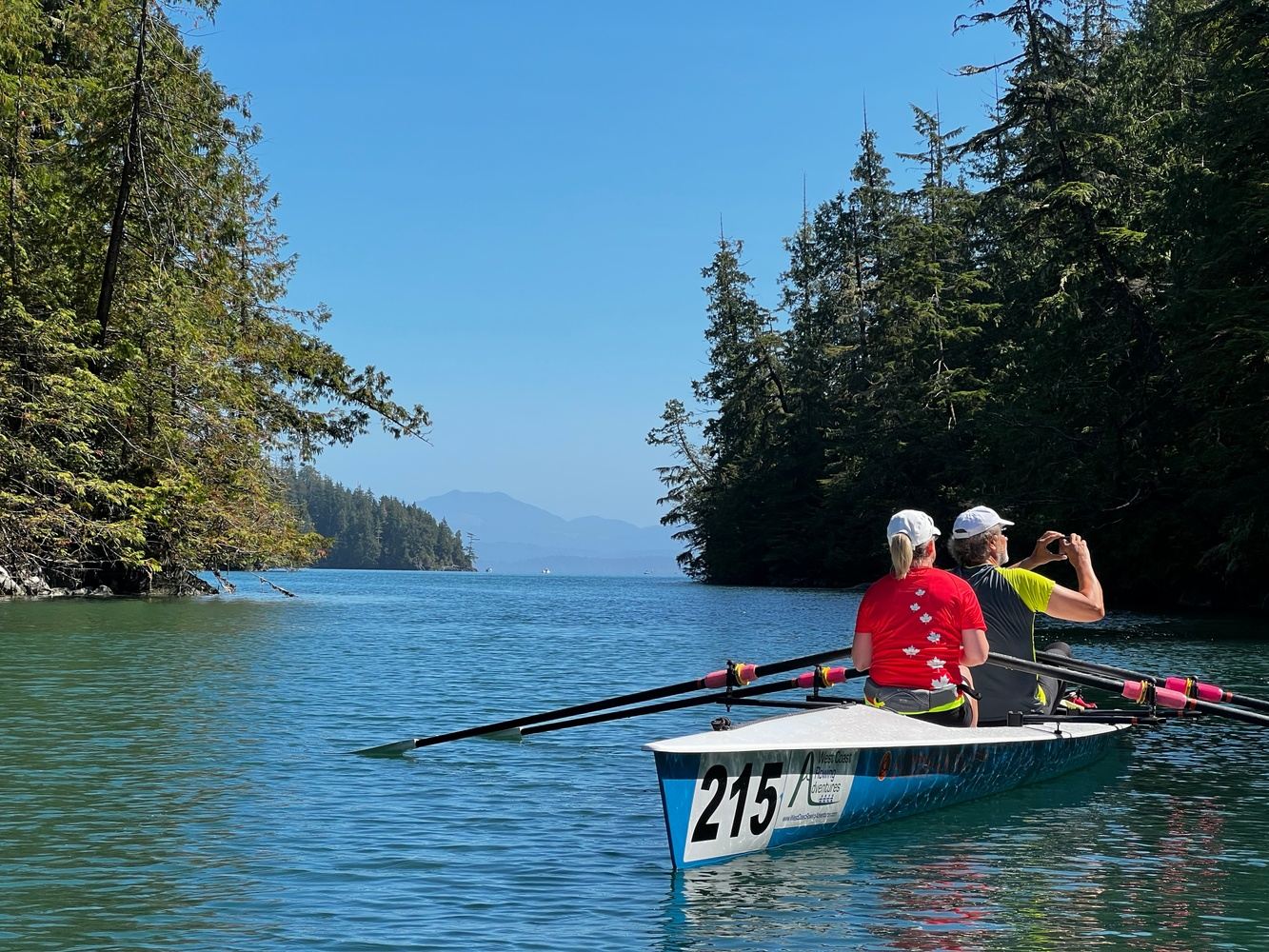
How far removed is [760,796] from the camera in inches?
335

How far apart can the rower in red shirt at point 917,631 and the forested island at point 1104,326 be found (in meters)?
21.3

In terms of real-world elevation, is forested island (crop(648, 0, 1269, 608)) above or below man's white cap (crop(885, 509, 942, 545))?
above

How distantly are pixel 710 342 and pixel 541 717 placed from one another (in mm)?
78650

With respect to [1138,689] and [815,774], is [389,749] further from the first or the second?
[1138,689]

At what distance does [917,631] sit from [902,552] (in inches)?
29.3

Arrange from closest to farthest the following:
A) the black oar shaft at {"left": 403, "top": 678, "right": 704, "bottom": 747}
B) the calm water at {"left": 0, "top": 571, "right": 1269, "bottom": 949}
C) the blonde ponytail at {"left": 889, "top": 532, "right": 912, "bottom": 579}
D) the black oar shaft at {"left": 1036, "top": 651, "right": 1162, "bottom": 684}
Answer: the calm water at {"left": 0, "top": 571, "right": 1269, "bottom": 949} → the blonde ponytail at {"left": 889, "top": 532, "right": 912, "bottom": 579} → the black oar shaft at {"left": 1036, "top": 651, "right": 1162, "bottom": 684} → the black oar shaft at {"left": 403, "top": 678, "right": 704, "bottom": 747}

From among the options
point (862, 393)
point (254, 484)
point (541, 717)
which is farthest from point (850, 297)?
point (541, 717)

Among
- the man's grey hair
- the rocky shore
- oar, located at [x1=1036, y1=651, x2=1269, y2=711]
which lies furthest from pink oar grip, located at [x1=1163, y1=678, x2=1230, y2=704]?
the rocky shore

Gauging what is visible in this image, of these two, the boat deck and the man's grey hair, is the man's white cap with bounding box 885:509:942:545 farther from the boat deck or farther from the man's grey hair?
the boat deck

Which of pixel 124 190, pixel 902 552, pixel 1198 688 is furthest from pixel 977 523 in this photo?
pixel 124 190

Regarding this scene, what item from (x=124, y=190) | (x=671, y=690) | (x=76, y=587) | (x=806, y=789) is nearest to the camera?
(x=806, y=789)

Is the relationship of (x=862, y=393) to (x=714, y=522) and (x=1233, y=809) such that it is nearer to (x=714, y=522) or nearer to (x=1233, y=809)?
(x=714, y=522)

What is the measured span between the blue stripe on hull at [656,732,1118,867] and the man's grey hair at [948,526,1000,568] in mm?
1388

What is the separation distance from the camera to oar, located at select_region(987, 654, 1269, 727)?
10.5m
